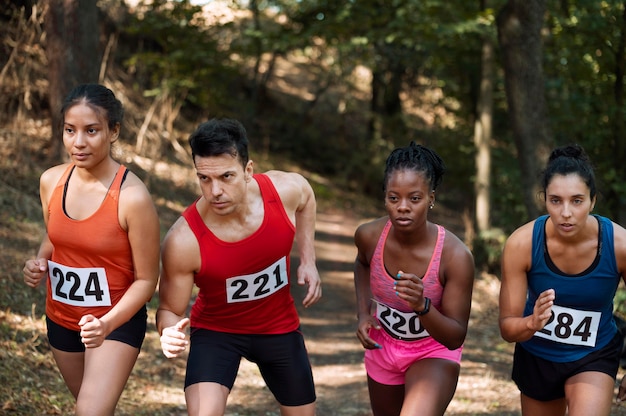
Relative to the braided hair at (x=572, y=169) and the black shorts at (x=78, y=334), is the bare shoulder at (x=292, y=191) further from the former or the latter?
the braided hair at (x=572, y=169)

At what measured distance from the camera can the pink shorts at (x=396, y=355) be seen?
154 inches

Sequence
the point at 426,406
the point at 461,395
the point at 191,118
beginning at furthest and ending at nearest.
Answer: the point at 191,118 < the point at 461,395 < the point at 426,406

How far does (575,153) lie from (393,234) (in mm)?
964

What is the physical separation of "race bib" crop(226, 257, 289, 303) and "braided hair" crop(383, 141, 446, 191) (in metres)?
0.66

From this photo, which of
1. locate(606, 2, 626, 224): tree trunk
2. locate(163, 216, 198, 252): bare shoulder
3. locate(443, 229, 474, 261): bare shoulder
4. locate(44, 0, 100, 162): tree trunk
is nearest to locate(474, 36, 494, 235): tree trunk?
locate(606, 2, 626, 224): tree trunk

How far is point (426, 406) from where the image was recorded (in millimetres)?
3650

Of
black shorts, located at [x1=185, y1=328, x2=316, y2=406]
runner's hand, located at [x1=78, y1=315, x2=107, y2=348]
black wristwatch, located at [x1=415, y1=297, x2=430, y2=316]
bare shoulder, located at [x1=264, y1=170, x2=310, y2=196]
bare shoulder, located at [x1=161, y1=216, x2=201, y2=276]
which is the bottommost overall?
black shorts, located at [x1=185, y1=328, x2=316, y2=406]

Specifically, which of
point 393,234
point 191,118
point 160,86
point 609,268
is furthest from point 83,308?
point 191,118

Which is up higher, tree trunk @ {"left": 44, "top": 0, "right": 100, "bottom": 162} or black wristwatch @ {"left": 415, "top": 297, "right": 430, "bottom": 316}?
tree trunk @ {"left": 44, "top": 0, "right": 100, "bottom": 162}

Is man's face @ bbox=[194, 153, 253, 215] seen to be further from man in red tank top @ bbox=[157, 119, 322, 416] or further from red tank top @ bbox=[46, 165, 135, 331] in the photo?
red tank top @ bbox=[46, 165, 135, 331]

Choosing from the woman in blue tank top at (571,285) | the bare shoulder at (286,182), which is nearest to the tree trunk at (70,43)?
the bare shoulder at (286,182)

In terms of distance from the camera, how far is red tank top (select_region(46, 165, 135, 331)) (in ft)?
11.9

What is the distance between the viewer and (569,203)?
3.61 meters

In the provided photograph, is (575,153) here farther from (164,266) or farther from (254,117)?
(254,117)
